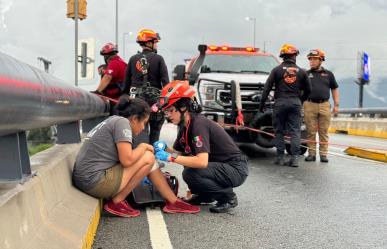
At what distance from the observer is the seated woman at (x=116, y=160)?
15.8 ft

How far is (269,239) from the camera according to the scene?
4426mm

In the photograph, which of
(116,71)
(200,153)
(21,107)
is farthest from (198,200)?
(116,71)

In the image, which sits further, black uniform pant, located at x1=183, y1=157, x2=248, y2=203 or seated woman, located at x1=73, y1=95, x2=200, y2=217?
black uniform pant, located at x1=183, y1=157, x2=248, y2=203

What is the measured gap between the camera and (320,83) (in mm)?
10328

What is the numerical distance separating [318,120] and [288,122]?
115 centimetres

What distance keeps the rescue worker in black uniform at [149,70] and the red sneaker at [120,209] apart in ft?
8.94

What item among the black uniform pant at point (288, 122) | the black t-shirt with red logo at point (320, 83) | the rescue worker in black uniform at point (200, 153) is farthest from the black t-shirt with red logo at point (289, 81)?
the rescue worker in black uniform at point (200, 153)

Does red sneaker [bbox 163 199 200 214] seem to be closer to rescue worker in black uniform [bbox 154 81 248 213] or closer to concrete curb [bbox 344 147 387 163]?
rescue worker in black uniform [bbox 154 81 248 213]

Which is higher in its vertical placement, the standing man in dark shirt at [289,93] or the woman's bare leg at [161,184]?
the standing man in dark shirt at [289,93]

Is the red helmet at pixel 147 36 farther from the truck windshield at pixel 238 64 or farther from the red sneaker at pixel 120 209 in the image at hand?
the truck windshield at pixel 238 64

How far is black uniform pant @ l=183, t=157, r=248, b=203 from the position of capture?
5453 millimetres

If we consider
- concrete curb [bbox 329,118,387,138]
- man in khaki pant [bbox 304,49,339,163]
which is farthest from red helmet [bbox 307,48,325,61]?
concrete curb [bbox 329,118,387,138]

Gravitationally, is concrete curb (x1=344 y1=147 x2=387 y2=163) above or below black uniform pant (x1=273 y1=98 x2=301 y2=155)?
below

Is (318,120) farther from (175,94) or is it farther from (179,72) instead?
(175,94)
